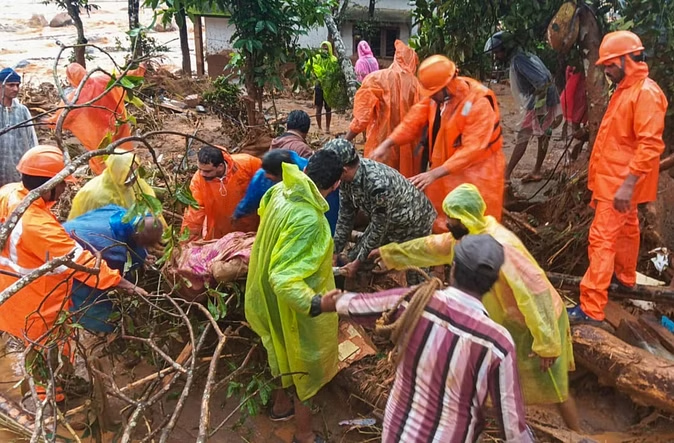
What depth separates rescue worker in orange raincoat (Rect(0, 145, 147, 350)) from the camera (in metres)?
2.98

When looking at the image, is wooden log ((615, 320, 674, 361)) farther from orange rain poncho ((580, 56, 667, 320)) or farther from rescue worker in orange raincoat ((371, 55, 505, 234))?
rescue worker in orange raincoat ((371, 55, 505, 234))

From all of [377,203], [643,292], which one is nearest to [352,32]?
[643,292]

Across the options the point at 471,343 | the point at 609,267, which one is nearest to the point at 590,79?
the point at 609,267

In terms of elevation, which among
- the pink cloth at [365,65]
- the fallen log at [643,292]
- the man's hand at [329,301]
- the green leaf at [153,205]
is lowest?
the fallen log at [643,292]

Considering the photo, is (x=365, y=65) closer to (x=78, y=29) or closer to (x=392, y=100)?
(x=392, y=100)

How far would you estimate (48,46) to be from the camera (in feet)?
66.6

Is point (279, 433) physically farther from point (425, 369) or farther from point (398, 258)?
point (425, 369)

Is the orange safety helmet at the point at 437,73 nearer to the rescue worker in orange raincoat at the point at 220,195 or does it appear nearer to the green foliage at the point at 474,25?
the rescue worker in orange raincoat at the point at 220,195

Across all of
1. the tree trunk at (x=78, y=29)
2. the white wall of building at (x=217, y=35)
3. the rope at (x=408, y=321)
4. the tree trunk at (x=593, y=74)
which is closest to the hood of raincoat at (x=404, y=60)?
the tree trunk at (x=593, y=74)

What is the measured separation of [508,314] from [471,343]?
991mm

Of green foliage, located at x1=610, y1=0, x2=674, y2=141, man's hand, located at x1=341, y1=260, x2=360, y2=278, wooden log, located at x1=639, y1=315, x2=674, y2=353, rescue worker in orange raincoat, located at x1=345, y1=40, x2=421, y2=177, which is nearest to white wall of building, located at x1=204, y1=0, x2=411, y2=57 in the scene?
rescue worker in orange raincoat, located at x1=345, y1=40, x2=421, y2=177

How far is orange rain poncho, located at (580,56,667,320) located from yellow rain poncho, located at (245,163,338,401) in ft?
6.05

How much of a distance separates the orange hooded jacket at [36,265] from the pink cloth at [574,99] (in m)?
4.74

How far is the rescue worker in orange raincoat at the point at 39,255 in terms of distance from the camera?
298cm
